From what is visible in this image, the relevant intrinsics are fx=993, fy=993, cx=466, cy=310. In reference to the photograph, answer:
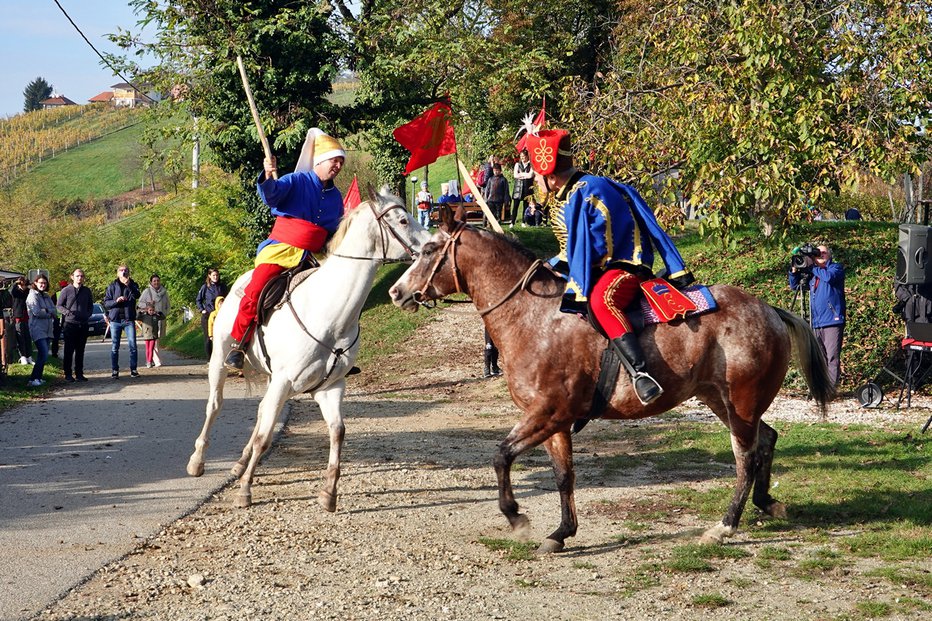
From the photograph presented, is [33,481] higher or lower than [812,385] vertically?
lower

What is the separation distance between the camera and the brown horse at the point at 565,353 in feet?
23.0

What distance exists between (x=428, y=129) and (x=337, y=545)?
10579mm

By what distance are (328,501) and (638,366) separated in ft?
9.89

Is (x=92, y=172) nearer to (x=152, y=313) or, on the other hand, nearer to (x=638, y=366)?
(x=152, y=313)

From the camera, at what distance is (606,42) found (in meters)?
28.4

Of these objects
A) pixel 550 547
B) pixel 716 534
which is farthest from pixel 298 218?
pixel 716 534

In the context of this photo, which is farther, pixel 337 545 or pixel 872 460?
pixel 872 460

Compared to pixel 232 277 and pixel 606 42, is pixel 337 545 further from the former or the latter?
pixel 606 42

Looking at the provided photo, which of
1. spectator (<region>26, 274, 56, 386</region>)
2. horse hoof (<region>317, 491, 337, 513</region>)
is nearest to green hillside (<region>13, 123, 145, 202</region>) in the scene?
spectator (<region>26, 274, 56, 386</region>)

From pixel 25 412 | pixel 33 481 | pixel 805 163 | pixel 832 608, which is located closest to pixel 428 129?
pixel 805 163

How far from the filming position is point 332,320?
8.46 m

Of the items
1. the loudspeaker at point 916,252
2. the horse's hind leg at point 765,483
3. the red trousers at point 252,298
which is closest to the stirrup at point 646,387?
the horse's hind leg at point 765,483

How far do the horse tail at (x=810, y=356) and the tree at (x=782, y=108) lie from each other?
7.74 metres

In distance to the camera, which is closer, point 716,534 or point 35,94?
point 716,534
